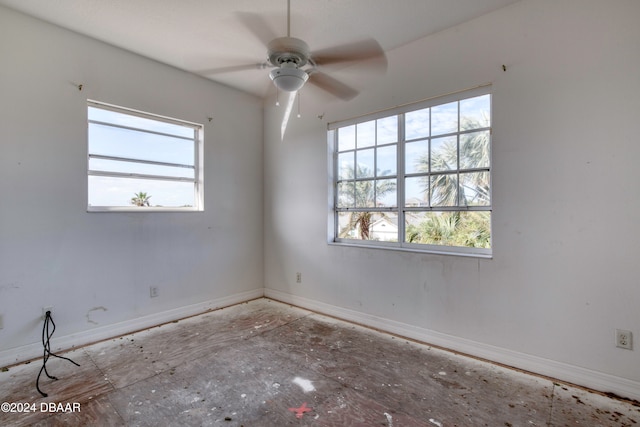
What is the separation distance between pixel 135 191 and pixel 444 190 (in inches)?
121

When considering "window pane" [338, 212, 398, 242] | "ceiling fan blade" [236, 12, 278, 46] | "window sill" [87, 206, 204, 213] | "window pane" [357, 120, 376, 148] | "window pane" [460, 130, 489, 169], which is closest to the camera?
"ceiling fan blade" [236, 12, 278, 46]

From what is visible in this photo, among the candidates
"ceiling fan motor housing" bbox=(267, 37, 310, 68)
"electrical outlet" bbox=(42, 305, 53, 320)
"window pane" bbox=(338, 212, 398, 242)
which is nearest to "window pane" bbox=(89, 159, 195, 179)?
"electrical outlet" bbox=(42, 305, 53, 320)

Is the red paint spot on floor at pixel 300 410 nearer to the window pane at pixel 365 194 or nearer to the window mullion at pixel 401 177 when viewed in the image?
the window mullion at pixel 401 177

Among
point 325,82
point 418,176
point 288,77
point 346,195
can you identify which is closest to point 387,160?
point 418,176

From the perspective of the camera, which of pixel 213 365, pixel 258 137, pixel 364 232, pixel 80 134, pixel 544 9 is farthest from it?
pixel 258 137

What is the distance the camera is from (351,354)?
8.44 ft

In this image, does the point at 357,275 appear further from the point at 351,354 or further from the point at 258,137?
the point at 258,137

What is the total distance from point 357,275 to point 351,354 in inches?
36.0

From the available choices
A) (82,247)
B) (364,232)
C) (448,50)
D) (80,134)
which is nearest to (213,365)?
(82,247)

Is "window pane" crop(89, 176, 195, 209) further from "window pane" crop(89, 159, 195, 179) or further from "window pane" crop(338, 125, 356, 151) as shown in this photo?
"window pane" crop(338, 125, 356, 151)

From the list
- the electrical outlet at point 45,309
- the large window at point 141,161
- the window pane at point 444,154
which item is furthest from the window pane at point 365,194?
the electrical outlet at point 45,309

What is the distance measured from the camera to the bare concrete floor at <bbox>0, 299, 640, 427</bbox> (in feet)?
5.81

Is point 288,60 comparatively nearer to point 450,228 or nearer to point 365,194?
point 365,194

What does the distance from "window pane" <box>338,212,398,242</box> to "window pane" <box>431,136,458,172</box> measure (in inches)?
25.4
